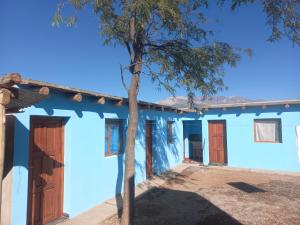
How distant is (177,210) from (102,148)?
9.22 ft

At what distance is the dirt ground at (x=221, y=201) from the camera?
5.39 m

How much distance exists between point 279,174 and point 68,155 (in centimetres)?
921

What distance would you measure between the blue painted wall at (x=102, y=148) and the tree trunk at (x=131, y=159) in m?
1.73

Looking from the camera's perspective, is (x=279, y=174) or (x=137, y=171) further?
(x=279, y=174)

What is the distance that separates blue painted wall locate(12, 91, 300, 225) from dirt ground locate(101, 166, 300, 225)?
1104mm

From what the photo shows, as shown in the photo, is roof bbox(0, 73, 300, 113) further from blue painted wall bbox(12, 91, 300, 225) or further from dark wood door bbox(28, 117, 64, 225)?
dark wood door bbox(28, 117, 64, 225)

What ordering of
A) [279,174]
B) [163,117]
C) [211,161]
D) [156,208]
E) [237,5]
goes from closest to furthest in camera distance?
[237,5], [156,208], [279,174], [163,117], [211,161]

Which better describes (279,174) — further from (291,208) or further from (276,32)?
(276,32)

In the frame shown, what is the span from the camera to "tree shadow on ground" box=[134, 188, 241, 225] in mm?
5328

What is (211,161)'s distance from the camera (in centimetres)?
1290

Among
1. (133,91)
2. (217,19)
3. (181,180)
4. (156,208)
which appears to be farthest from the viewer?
(181,180)

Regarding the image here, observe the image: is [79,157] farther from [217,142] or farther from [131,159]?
[217,142]

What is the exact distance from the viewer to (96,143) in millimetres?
6695

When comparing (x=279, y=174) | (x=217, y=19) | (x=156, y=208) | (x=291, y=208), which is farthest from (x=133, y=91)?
(x=279, y=174)
